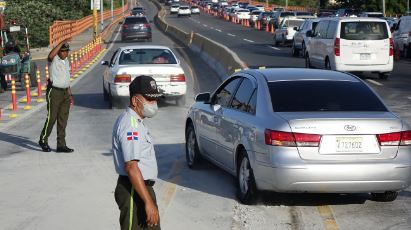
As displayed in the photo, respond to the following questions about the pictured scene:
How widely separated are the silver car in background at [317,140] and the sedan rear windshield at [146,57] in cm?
1026

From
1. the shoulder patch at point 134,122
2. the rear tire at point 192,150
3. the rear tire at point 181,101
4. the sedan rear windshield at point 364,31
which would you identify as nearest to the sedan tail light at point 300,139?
the rear tire at point 192,150

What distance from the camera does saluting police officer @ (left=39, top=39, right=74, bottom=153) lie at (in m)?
13.7

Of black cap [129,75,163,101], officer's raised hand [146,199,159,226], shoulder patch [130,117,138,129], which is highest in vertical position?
black cap [129,75,163,101]

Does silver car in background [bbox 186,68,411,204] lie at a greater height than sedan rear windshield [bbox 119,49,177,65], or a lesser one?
greater

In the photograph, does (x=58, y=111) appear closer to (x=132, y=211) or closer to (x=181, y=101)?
(x=181, y=101)

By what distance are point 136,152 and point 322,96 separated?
14.1 feet

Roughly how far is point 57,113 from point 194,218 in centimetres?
538

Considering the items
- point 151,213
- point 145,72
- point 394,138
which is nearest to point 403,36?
point 145,72

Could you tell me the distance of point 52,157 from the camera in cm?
1341

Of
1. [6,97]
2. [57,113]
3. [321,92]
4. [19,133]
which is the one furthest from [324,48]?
[321,92]

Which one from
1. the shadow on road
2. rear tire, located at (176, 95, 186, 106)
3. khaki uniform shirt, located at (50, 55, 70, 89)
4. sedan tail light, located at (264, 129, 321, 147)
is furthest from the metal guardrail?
sedan tail light, located at (264, 129, 321, 147)

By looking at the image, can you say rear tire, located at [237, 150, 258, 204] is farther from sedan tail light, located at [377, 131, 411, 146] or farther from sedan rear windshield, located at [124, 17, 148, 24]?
sedan rear windshield, located at [124, 17, 148, 24]

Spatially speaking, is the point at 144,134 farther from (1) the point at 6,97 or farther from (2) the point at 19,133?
(1) the point at 6,97

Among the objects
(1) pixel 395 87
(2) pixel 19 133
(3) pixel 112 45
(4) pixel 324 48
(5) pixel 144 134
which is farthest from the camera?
(3) pixel 112 45
